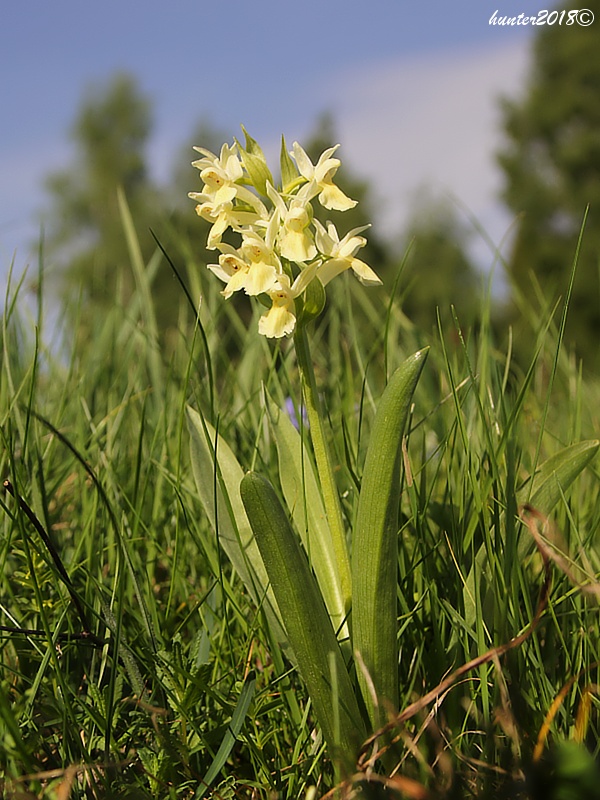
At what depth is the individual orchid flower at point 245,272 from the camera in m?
0.84

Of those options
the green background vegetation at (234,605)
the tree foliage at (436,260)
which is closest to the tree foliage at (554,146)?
the tree foliage at (436,260)

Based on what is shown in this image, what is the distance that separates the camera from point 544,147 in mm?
17625

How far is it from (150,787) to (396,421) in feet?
1.43

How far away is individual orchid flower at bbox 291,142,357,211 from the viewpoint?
885mm

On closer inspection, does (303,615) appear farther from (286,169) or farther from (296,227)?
(286,169)

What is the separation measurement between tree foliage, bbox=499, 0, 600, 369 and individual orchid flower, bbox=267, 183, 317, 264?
15946 millimetres

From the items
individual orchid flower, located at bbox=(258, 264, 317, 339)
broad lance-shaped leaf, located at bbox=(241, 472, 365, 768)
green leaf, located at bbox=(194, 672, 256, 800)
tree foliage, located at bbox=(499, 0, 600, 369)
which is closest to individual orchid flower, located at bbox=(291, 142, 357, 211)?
individual orchid flower, located at bbox=(258, 264, 317, 339)

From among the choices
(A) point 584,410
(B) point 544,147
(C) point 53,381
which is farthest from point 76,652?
(B) point 544,147

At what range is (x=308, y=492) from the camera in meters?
0.96

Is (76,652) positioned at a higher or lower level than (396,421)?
lower

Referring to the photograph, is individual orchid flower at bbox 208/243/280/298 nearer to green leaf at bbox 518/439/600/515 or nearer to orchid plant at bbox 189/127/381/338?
orchid plant at bbox 189/127/381/338

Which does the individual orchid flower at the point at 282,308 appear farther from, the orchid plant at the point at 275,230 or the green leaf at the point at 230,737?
the green leaf at the point at 230,737

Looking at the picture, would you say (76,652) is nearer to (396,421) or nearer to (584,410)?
(396,421)

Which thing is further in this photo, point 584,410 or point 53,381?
point 584,410
